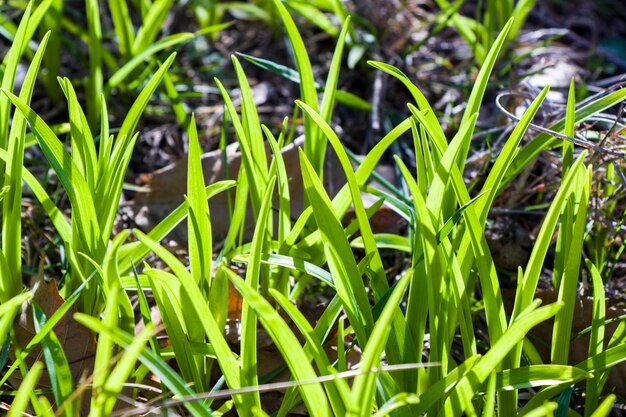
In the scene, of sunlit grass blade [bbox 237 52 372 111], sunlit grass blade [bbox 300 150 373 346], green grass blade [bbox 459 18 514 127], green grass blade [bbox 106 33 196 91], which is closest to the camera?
sunlit grass blade [bbox 300 150 373 346]

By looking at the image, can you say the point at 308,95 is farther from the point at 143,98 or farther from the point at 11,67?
the point at 11,67

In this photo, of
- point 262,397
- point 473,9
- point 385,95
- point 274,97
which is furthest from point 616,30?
point 262,397

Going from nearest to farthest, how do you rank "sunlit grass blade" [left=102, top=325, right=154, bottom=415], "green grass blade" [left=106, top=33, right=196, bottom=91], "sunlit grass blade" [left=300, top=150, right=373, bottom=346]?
"sunlit grass blade" [left=102, top=325, right=154, bottom=415], "sunlit grass blade" [left=300, top=150, right=373, bottom=346], "green grass blade" [left=106, top=33, right=196, bottom=91]

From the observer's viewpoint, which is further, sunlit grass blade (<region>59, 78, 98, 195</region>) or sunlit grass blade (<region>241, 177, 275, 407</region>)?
sunlit grass blade (<region>59, 78, 98, 195</region>)

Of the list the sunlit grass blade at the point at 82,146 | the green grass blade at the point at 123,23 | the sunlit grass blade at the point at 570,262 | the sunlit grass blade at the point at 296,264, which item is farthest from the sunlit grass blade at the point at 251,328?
the green grass blade at the point at 123,23

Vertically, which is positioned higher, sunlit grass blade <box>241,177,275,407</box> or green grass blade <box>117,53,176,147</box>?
green grass blade <box>117,53,176,147</box>

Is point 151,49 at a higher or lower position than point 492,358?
higher

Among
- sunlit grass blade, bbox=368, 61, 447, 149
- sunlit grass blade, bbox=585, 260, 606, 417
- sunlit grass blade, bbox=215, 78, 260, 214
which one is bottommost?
sunlit grass blade, bbox=585, 260, 606, 417

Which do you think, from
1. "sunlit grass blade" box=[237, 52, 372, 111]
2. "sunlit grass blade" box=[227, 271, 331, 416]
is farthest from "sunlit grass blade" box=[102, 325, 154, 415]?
"sunlit grass blade" box=[237, 52, 372, 111]

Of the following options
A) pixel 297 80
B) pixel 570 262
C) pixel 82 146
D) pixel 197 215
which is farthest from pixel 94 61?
pixel 570 262

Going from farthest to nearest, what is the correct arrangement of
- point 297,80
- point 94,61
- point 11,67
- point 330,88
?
point 94,61
point 297,80
point 330,88
point 11,67

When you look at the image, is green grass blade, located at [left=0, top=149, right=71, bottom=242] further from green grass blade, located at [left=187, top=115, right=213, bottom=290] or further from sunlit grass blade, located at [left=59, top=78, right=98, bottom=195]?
green grass blade, located at [left=187, top=115, right=213, bottom=290]

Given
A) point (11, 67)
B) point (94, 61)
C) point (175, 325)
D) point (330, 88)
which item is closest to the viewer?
point (175, 325)
